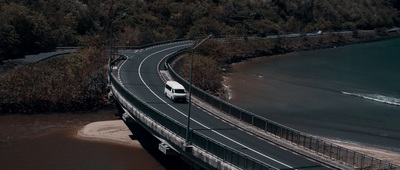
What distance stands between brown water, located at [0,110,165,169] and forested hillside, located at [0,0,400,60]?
2613 cm

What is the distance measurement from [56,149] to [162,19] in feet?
256

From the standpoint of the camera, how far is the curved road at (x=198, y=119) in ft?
104

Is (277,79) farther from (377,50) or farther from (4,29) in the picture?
(377,50)

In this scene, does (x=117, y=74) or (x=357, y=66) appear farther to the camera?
(x=357, y=66)

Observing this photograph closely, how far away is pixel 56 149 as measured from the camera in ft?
144

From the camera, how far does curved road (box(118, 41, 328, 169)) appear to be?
31845mm

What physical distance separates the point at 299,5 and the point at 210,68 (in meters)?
97.6

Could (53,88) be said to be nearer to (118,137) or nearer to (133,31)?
(118,137)

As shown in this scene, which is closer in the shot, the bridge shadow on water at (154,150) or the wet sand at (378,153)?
the bridge shadow on water at (154,150)

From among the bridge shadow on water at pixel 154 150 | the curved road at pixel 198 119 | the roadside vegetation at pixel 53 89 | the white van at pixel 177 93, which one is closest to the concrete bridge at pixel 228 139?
the curved road at pixel 198 119

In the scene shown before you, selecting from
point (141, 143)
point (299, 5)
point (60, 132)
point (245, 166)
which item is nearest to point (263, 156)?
point (245, 166)

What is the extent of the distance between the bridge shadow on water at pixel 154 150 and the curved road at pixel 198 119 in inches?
131

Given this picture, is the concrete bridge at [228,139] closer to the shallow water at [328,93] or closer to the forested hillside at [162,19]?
the shallow water at [328,93]

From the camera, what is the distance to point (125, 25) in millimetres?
103625
